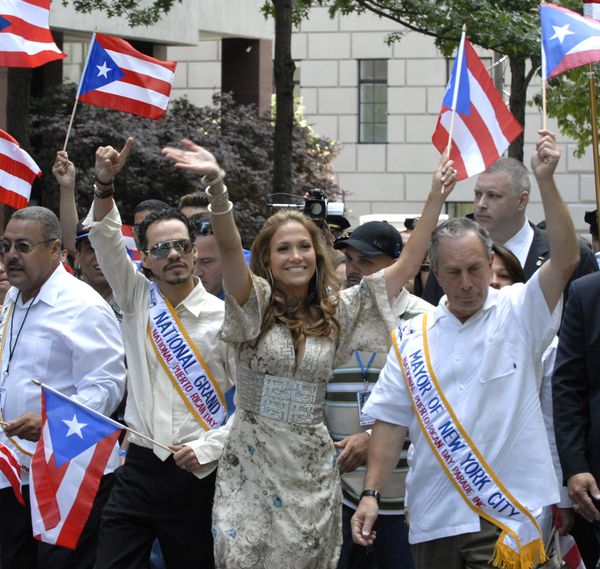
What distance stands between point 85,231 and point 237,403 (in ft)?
9.64

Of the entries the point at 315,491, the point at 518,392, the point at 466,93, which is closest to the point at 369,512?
the point at 315,491

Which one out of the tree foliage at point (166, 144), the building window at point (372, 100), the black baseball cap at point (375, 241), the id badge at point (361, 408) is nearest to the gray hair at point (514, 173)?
the black baseball cap at point (375, 241)

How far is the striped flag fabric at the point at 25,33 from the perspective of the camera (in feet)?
28.7

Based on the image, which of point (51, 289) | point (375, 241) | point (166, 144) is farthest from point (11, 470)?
point (166, 144)

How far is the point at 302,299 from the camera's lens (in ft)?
19.0

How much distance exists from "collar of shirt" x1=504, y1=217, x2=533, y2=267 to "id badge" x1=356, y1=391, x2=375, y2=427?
5.54 ft

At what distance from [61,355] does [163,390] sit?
844 mm

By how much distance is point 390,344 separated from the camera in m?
5.91

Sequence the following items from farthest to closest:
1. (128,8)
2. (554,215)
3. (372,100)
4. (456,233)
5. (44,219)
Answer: (372,100), (128,8), (44,219), (456,233), (554,215)

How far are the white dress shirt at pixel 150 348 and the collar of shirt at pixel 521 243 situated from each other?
6.31 feet

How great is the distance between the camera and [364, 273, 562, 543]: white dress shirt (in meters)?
5.22

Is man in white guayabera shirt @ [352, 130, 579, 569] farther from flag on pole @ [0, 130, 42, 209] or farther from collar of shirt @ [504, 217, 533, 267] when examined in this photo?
flag on pole @ [0, 130, 42, 209]

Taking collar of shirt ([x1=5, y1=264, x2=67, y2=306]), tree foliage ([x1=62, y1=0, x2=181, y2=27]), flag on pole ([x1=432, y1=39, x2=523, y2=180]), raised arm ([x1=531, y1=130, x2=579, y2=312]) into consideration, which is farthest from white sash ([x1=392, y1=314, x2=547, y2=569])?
tree foliage ([x1=62, y1=0, x2=181, y2=27])

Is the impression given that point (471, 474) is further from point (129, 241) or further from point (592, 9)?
point (129, 241)
